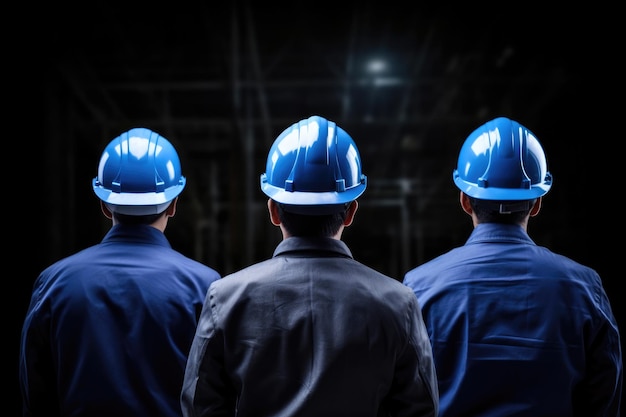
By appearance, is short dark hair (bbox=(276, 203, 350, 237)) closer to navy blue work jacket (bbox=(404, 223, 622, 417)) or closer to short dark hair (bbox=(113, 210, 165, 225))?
navy blue work jacket (bbox=(404, 223, 622, 417))

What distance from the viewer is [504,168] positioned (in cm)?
300

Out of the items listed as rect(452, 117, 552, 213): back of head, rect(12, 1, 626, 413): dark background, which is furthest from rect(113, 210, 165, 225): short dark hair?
rect(12, 1, 626, 413): dark background

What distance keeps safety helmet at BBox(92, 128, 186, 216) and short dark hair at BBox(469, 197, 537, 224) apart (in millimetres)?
1334

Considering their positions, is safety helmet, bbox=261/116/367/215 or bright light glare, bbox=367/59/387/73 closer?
safety helmet, bbox=261/116/367/215

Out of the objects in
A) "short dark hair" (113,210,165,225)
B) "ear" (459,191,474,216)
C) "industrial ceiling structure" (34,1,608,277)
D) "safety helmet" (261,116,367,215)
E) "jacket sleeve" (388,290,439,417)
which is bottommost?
"jacket sleeve" (388,290,439,417)

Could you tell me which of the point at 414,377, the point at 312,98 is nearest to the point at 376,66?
the point at 312,98

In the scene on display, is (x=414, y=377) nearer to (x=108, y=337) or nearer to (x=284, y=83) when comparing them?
(x=108, y=337)

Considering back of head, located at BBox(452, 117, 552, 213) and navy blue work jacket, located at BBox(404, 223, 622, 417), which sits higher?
back of head, located at BBox(452, 117, 552, 213)

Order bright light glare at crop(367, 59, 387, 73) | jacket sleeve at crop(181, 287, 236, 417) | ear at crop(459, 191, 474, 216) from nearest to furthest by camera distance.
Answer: jacket sleeve at crop(181, 287, 236, 417), ear at crop(459, 191, 474, 216), bright light glare at crop(367, 59, 387, 73)

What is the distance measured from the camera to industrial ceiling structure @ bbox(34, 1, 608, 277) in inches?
351

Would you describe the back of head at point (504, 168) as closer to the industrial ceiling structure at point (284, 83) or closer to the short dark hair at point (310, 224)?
the short dark hair at point (310, 224)

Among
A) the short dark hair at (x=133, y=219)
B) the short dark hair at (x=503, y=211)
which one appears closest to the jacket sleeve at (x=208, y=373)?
the short dark hair at (x=133, y=219)

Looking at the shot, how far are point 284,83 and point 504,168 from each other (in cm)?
826

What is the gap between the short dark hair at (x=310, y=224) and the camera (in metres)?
2.26
